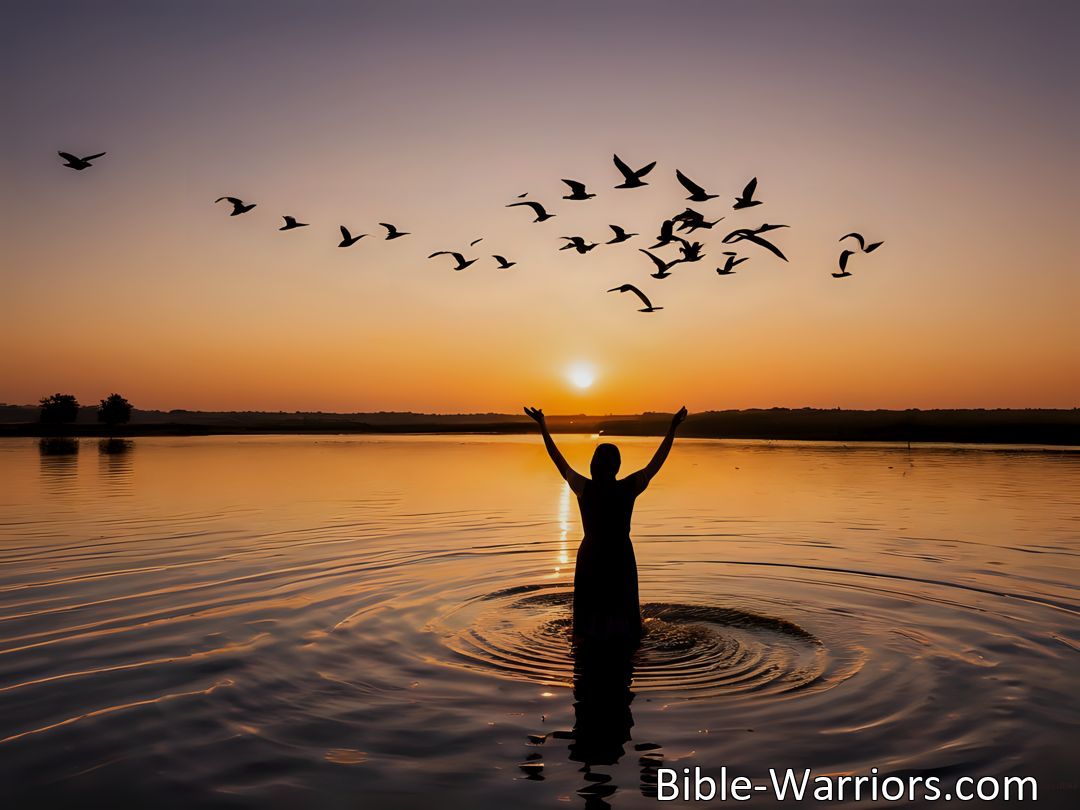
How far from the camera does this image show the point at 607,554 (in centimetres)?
1144

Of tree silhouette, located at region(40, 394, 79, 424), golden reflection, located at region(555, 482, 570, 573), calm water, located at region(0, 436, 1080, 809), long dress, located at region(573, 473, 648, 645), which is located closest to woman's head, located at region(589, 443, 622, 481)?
long dress, located at region(573, 473, 648, 645)

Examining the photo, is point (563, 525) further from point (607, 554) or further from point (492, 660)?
point (492, 660)

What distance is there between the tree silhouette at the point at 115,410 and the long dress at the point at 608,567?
164030mm

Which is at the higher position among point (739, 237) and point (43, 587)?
point (739, 237)

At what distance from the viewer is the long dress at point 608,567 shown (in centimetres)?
1138

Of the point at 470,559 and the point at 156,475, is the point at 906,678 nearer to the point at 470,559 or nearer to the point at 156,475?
the point at 470,559

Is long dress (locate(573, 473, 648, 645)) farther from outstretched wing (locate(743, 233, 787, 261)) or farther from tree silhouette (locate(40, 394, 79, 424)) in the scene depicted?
tree silhouette (locate(40, 394, 79, 424))

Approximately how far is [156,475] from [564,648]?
3829 centimetres

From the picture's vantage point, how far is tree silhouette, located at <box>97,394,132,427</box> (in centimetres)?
15450

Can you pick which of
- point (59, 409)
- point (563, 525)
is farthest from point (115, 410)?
point (563, 525)

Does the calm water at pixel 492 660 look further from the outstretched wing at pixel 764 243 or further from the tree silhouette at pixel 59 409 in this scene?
the tree silhouette at pixel 59 409

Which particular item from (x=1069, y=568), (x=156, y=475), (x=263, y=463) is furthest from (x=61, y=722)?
(x=263, y=463)

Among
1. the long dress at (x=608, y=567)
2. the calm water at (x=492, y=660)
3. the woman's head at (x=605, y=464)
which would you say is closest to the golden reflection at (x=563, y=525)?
the calm water at (x=492, y=660)

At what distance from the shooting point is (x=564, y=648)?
11.9 m
